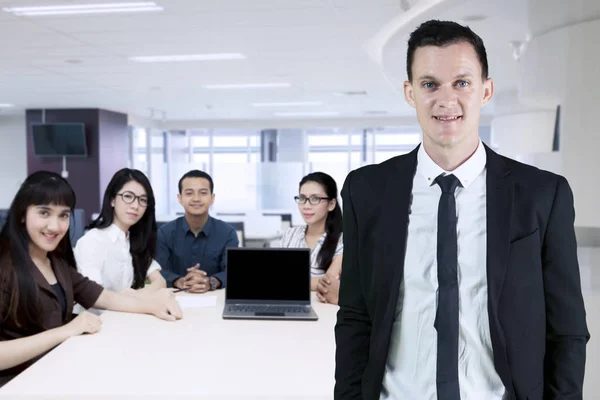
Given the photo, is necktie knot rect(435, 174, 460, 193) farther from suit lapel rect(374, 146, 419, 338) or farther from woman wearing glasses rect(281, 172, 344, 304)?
woman wearing glasses rect(281, 172, 344, 304)

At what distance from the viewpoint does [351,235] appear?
4.10 ft

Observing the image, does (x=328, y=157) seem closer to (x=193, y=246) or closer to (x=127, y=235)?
(x=193, y=246)

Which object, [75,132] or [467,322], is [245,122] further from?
[467,322]

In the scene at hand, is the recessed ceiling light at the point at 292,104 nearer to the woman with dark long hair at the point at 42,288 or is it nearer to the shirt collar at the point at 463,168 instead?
Result: the woman with dark long hair at the point at 42,288

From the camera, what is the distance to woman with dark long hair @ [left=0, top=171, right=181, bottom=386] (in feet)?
6.98

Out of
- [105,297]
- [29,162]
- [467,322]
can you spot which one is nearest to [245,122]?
[29,162]

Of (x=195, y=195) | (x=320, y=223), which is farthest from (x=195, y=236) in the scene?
(x=320, y=223)

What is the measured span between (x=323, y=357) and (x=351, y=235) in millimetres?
856

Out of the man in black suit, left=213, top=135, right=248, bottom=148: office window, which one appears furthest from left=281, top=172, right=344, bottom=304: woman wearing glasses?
left=213, top=135, right=248, bottom=148: office window

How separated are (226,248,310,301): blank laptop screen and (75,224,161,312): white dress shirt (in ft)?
2.82

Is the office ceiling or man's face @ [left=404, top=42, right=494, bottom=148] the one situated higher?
the office ceiling

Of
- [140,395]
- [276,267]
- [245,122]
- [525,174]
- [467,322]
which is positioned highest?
[245,122]

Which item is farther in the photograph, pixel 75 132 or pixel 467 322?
pixel 75 132

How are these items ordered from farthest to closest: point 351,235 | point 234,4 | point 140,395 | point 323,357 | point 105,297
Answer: point 234,4 < point 105,297 < point 323,357 < point 140,395 < point 351,235
